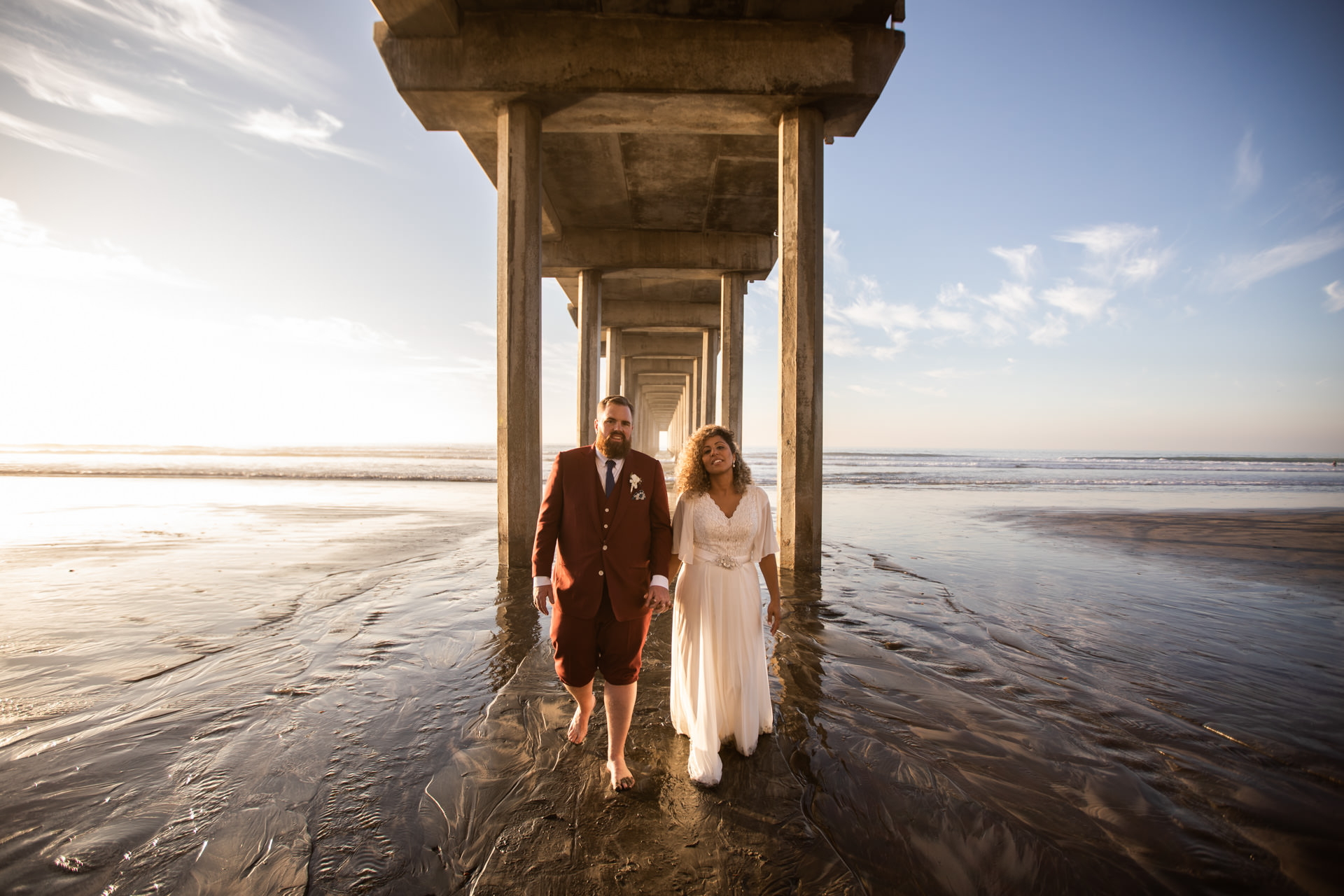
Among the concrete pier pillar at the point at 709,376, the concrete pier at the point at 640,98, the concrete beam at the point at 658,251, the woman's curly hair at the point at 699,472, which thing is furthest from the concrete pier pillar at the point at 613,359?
the woman's curly hair at the point at 699,472

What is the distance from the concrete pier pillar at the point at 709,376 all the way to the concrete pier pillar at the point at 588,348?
14.9ft

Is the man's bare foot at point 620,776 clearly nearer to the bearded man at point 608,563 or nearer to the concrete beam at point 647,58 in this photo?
the bearded man at point 608,563

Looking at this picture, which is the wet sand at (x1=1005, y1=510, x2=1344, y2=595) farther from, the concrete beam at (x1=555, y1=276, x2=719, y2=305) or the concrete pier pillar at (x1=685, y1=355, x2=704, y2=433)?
the concrete pier pillar at (x1=685, y1=355, x2=704, y2=433)

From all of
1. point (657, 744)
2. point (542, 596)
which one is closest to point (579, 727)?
point (657, 744)

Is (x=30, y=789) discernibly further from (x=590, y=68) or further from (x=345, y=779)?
(x=590, y=68)

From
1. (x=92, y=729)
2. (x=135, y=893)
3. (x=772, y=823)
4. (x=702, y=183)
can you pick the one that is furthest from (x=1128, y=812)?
(x=702, y=183)

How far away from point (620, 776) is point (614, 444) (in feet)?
4.97

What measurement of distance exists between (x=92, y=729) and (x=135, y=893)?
1707 millimetres

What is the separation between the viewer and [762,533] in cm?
295

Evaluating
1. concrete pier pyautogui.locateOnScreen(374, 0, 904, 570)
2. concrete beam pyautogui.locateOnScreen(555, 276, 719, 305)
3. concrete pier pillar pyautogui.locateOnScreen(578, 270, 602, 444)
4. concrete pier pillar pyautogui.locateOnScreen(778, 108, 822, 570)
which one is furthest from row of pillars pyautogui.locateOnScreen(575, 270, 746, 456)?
concrete pier pillar pyautogui.locateOnScreen(778, 108, 822, 570)

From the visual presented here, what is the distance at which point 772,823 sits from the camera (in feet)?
7.55

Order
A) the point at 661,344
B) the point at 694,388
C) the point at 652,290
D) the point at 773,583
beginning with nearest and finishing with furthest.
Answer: the point at 773,583
the point at 652,290
the point at 661,344
the point at 694,388

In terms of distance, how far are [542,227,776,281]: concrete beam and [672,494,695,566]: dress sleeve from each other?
11525 millimetres

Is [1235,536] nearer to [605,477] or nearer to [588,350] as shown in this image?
[605,477]
